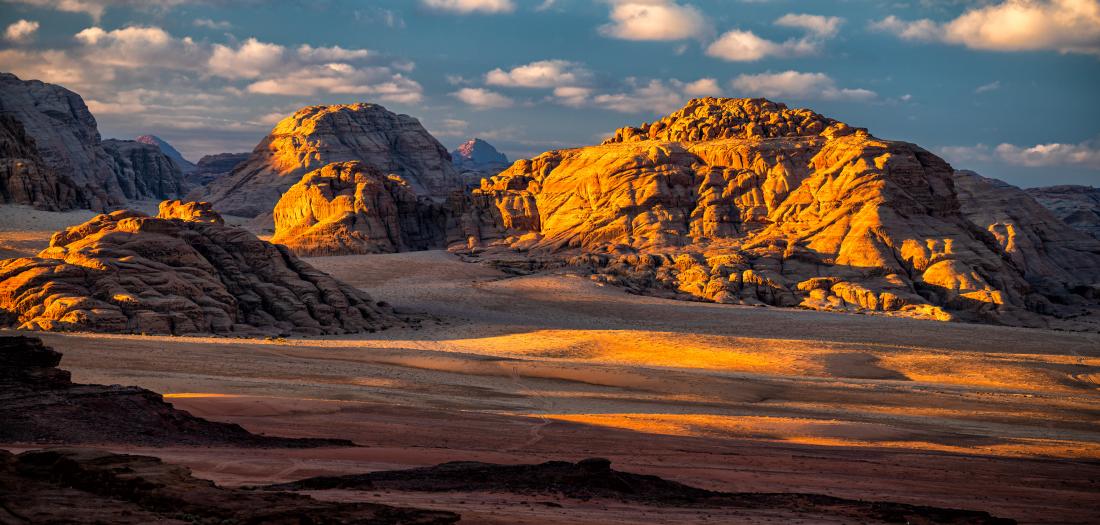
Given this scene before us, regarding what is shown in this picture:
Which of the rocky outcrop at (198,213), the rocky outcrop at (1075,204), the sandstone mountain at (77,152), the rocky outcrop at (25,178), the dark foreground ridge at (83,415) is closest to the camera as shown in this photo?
the dark foreground ridge at (83,415)

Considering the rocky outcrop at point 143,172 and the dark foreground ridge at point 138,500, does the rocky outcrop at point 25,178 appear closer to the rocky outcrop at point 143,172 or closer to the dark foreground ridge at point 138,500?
the rocky outcrop at point 143,172

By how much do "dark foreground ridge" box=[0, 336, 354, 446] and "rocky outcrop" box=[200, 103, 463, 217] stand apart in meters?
108

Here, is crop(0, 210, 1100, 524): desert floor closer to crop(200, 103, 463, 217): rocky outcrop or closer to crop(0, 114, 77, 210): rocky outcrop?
crop(0, 114, 77, 210): rocky outcrop

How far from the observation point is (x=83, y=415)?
831 inches

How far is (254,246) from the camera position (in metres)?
56.2

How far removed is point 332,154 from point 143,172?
131ft

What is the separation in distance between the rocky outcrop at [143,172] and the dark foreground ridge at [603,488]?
13678cm

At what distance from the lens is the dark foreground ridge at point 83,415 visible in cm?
2011

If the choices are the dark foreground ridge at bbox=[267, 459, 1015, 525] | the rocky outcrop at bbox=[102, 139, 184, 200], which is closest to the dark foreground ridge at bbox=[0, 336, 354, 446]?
the dark foreground ridge at bbox=[267, 459, 1015, 525]

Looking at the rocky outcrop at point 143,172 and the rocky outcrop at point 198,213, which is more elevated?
the rocky outcrop at point 143,172

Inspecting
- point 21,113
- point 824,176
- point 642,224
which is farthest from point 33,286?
point 21,113

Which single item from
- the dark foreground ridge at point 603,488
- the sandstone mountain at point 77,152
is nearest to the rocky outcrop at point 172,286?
the dark foreground ridge at point 603,488

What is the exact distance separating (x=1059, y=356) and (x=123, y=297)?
1736 inches

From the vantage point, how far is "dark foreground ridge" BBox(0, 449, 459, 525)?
12680mm
